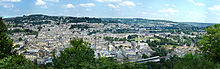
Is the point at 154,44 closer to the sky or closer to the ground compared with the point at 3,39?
closer to the ground

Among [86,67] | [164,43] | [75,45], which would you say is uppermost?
[86,67]

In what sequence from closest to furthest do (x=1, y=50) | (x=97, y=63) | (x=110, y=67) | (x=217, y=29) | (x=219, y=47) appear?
(x=110, y=67) → (x=97, y=63) → (x=219, y=47) → (x=217, y=29) → (x=1, y=50)

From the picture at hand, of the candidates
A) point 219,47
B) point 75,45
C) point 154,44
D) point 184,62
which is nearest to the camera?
point 184,62

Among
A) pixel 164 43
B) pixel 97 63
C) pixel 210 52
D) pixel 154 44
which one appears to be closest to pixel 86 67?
pixel 97 63

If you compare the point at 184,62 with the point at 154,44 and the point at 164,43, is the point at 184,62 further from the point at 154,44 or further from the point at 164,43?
the point at 164,43

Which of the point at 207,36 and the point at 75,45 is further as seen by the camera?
the point at 75,45

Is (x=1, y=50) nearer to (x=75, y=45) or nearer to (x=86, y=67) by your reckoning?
(x=75, y=45)

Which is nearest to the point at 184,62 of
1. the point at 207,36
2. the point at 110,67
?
the point at 110,67
